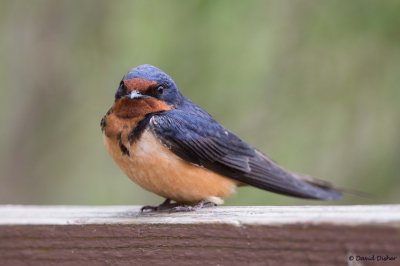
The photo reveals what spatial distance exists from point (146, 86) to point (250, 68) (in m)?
1.38

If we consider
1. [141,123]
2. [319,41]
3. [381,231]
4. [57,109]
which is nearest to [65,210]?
[141,123]

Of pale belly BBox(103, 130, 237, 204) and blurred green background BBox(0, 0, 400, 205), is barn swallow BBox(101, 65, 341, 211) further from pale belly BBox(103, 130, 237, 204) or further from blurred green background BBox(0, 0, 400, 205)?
blurred green background BBox(0, 0, 400, 205)

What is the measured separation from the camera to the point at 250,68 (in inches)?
175

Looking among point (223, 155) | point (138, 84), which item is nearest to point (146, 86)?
point (138, 84)

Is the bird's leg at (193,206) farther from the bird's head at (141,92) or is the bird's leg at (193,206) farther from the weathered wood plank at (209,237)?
the bird's head at (141,92)

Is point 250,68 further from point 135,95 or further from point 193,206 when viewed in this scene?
point 193,206

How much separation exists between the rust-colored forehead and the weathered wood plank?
69 centimetres

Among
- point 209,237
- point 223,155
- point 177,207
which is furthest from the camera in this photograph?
point 223,155

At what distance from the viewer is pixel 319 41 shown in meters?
4.34

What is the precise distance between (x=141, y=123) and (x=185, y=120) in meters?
0.24

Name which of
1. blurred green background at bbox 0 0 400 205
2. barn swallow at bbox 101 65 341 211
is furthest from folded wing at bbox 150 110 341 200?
blurred green background at bbox 0 0 400 205

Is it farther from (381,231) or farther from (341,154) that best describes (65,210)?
(341,154)

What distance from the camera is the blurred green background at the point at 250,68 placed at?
4188 mm

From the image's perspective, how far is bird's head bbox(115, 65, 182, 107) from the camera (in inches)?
123
